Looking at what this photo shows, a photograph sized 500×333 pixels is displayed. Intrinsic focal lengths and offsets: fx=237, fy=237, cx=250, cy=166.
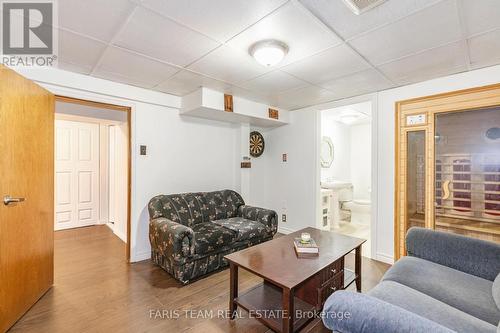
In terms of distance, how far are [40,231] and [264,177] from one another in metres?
3.43

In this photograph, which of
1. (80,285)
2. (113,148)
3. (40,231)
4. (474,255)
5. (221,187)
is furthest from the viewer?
(113,148)

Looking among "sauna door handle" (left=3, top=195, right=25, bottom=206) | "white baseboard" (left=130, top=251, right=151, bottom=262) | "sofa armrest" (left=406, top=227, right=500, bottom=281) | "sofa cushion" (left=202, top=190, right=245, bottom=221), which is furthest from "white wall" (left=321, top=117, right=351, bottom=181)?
"sauna door handle" (left=3, top=195, right=25, bottom=206)

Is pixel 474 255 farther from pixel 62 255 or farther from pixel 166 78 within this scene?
pixel 62 255

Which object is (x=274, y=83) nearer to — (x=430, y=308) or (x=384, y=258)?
(x=430, y=308)

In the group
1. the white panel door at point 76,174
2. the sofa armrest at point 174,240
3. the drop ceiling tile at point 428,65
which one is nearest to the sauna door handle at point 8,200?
the sofa armrest at point 174,240

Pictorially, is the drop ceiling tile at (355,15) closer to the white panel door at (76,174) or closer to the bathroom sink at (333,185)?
the bathroom sink at (333,185)

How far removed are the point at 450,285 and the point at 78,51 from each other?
11.2 feet

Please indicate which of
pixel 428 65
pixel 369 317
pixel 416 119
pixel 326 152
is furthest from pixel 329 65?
pixel 326 152

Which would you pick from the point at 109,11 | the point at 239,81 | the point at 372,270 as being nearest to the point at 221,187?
the point at 239,81

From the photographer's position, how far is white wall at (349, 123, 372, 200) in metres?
5.57

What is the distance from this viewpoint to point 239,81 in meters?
2.81

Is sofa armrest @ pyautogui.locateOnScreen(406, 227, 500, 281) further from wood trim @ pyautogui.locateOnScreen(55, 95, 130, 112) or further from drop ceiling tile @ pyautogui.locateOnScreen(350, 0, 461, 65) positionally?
wood trim @ pyautogui.locateOnScreen(55, 95, 130, 112)

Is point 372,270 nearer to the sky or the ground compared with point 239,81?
nearer to the ground

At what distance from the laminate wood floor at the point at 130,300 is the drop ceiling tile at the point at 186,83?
2256 mm
